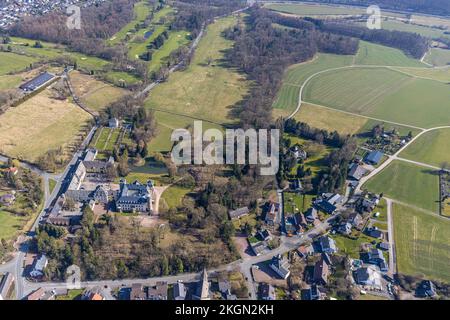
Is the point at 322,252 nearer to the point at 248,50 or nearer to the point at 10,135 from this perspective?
the point at 10,135

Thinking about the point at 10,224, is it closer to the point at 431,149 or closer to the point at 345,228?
the point at 345,228

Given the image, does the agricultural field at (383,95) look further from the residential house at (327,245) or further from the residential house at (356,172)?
the residential house at (327,245)

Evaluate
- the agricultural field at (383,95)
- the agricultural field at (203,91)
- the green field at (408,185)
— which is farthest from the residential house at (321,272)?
the agricultural field at (383,95)

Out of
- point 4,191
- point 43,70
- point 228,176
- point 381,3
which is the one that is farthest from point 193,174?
point 381,3

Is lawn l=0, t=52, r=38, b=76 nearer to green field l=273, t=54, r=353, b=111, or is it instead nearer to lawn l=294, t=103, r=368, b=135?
green field l=273, t=54, r=353, b=111

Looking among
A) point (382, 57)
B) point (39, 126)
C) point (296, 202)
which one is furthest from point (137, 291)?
point (382, 57)

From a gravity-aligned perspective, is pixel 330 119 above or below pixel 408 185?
above
